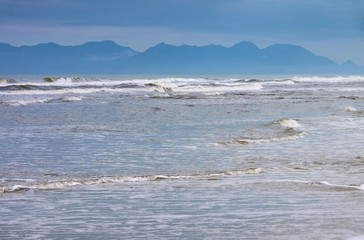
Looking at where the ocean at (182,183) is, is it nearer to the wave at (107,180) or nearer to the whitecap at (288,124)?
the wave at (107,180)

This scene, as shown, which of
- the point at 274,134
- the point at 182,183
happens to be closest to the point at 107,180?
the point at 182,183

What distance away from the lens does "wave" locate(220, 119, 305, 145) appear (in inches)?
602

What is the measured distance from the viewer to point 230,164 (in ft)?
39.1

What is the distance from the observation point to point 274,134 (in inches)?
672

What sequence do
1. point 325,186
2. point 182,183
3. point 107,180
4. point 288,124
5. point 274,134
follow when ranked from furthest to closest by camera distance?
point 288,124 < point 274,134 < point 107,180 < point 182,183 < point 325,186

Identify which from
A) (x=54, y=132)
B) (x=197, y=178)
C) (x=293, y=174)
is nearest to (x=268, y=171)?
(x=293, y=174)

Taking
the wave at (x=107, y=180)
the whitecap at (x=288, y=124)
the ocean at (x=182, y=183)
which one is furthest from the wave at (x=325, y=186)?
the whitecap at (x=288, y=124)

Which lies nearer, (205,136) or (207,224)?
(207,224)

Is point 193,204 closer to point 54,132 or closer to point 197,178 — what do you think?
point 197,178

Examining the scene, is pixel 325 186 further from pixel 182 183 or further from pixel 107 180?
pixel 107 180

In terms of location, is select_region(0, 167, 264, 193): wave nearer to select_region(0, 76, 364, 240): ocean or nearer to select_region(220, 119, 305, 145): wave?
select_region(0, 76, 364, 240): ocean

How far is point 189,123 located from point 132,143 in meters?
5.83

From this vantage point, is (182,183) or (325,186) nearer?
(325,186)

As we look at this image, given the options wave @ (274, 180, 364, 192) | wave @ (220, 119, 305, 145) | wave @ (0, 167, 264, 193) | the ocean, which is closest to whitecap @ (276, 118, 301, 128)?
wave @ (220, 119, 305, 145)
